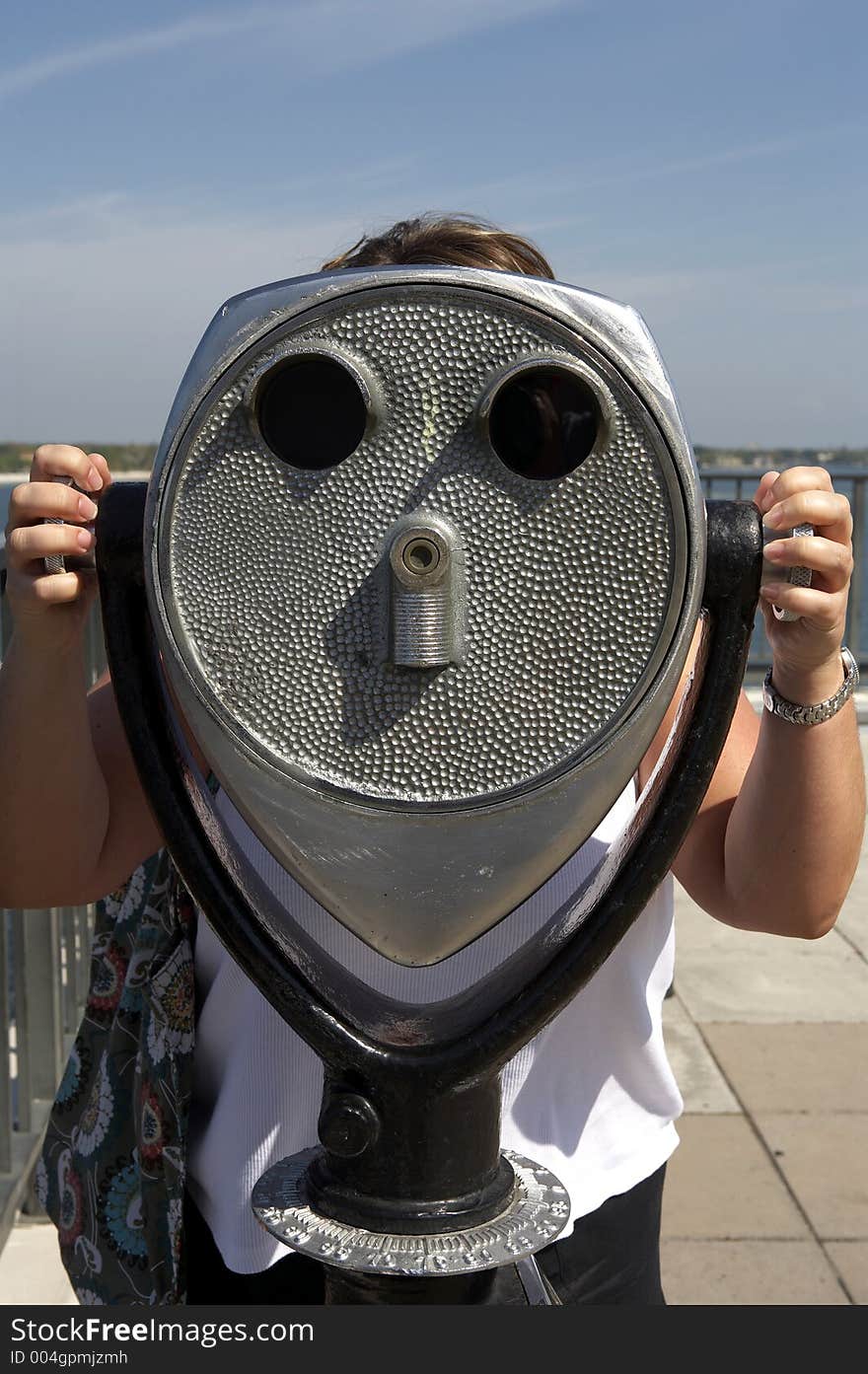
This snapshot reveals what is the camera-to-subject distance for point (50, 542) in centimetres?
88

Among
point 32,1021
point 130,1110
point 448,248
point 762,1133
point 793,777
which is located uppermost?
point 448,248

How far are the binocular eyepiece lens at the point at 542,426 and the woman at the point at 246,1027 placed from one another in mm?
292

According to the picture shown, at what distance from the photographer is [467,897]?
2.58 ft

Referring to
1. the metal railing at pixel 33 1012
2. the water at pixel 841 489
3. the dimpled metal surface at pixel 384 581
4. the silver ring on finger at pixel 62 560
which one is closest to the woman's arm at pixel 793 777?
the dimpled metal surface at pixel 384 581

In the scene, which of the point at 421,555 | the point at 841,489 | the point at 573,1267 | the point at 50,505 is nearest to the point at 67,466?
the point at 50,505

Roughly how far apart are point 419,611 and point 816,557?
0.81 ft

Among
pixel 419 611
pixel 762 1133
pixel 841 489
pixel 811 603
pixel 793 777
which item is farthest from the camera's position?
pixel 841 489

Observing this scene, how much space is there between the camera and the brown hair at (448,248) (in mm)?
1242

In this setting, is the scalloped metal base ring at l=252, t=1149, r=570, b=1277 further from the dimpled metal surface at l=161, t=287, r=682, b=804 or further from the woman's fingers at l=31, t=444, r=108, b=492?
the woman's fingers at l=31, t=444, r=108, b=492

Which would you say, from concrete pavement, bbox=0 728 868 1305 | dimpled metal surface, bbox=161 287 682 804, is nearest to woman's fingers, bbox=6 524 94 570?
dimpled metal surface, bbox=161 287 682 804

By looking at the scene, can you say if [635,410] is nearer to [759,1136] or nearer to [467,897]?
[467,897]

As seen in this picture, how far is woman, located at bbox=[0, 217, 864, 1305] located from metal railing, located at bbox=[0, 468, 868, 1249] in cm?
93

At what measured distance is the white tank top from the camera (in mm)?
1172

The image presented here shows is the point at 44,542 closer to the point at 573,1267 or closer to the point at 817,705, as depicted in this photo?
the point at 817,705
